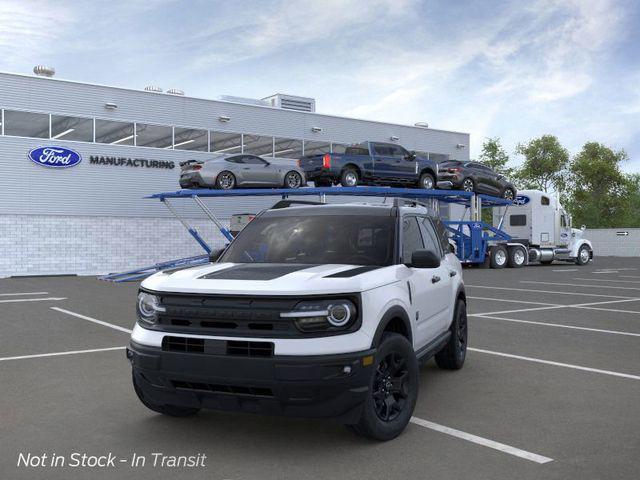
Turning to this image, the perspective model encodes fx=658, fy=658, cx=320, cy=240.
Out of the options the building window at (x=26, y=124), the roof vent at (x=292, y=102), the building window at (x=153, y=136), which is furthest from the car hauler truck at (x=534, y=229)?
the building window at (x=26, y=124)

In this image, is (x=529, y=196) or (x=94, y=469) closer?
(x=94, y=469)

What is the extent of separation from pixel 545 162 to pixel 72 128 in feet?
177

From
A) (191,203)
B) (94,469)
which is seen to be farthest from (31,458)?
(191,203)

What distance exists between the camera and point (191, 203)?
99.4 feet

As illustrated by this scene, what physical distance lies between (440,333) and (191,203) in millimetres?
25106

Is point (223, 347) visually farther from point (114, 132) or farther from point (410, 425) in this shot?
point (114, 132)

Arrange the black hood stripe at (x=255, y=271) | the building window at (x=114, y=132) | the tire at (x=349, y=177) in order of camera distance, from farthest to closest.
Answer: the building window at (x=114, y=132)
the tire at (x=349, y=177)
the black hood stripe at (x=255, y=271)

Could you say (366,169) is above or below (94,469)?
above

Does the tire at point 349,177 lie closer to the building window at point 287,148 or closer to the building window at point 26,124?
the building window at point 287,148

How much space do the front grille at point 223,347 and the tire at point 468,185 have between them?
2397 centimetres

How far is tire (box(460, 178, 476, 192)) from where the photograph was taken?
89.7 feet

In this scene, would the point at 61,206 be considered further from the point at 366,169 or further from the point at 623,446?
the point at 623,446

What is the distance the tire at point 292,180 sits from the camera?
25.4m

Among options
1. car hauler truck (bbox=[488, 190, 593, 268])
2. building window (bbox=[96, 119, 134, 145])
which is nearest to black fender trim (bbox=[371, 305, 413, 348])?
building window (bbox=[96, 119, 134, 145])
